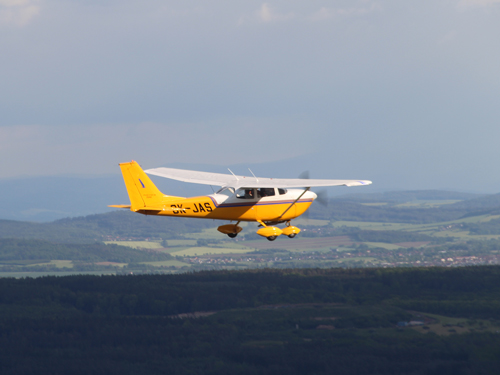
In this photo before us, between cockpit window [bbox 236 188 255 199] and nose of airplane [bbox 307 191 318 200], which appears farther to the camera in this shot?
nose of airplane [bbox 307 191 318 200]

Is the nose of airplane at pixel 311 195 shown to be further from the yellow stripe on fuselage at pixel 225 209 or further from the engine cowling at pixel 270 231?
the engine cowling at pixel 270 231

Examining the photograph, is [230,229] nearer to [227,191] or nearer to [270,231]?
[227,191]

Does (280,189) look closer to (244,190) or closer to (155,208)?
(244,190)

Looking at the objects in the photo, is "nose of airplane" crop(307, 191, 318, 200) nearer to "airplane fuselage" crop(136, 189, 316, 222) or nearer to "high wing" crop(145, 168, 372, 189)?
"airplane fuselage" crop(136, 189, 316, 222)

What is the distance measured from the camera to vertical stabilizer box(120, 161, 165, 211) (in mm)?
49219

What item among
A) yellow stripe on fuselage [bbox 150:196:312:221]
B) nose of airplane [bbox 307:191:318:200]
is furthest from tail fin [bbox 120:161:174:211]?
nose of airplane [bbox 307:191:318:200]

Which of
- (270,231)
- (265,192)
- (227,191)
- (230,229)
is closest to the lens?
(270,231)

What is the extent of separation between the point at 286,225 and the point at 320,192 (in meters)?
4.47

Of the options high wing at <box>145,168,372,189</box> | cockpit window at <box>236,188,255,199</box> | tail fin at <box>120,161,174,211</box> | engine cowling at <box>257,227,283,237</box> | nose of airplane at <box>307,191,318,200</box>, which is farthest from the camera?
nose of airplane at <box>307,191,318,200</box>

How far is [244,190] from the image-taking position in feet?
174

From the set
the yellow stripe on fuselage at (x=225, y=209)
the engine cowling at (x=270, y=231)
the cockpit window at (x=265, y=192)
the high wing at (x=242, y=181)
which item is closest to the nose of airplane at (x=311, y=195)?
the yellow stripe on fuselage at (x=225, y=209)

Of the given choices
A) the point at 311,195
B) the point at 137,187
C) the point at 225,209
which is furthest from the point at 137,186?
the point at 311,195

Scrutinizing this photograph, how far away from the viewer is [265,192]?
53875 mm

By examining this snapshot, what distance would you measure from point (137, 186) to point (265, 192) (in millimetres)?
10269
